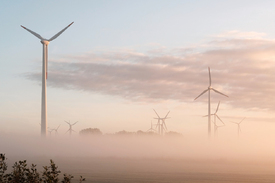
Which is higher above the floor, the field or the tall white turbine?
the tall white turbine

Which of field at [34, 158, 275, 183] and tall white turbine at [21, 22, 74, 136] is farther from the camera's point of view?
tall white turbine at [21, 22, 74, 136]

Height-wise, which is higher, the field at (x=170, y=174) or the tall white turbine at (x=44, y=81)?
the tall white turbine at (x=44, y=81)

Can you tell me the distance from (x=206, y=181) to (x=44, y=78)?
223 feet

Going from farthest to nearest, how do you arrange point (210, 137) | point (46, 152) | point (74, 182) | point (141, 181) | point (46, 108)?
point (46, 152)
point (210, 137)
point (46, 108)
point (141, 181)
point (74, 182)

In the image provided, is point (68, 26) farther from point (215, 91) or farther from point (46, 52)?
point (215, 91)

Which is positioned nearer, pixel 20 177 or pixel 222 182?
pixel 20 177

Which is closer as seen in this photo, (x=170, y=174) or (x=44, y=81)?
(x=170, y=174)

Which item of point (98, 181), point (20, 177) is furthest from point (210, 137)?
point (20, 177)

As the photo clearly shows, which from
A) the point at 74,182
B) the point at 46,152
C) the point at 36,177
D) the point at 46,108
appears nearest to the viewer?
the point at 36,177

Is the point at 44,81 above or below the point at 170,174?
above

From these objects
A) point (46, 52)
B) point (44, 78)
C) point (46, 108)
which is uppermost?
point (46, 52)

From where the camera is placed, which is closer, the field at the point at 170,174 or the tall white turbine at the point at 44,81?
the field at the point at 170,174

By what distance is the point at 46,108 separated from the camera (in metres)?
132

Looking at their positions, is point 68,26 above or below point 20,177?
above
